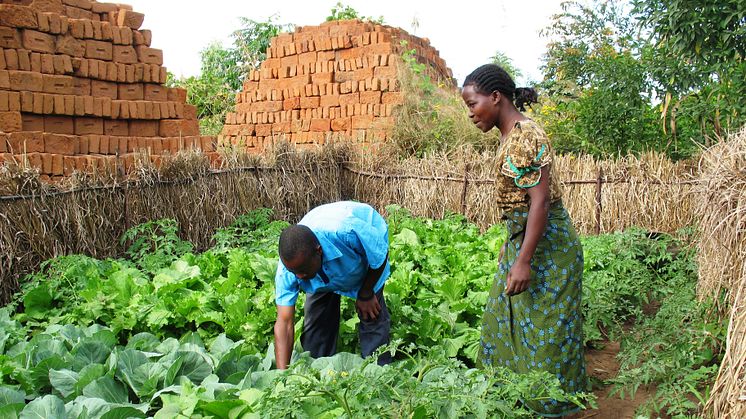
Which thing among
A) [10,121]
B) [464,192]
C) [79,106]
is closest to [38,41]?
[79,106]

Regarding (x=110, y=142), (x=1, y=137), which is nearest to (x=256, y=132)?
(x=110, y=142)

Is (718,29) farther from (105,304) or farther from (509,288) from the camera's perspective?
(105,304)

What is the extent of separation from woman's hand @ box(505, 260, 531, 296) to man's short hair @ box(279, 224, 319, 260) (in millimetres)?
922

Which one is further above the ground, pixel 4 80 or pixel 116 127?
pixel 4 80

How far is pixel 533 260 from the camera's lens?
3006mm

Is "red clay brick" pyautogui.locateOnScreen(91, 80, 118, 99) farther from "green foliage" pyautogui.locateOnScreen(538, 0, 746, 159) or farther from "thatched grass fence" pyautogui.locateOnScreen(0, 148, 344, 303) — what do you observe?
"green foliage" pyautogui.locateOnScreen(538, 0, 746, 159)

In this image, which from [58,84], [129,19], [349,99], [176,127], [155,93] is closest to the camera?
[58,84]

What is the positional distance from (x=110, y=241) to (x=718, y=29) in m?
6.96

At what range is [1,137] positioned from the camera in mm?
6699

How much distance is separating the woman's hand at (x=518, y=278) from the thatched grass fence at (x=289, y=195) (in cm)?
361

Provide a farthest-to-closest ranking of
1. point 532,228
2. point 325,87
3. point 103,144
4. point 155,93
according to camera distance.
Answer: point 325,87 < point 155,93 < point 103,144 < point 532,228

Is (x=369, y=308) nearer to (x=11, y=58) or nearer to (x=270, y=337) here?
(x=270, y=337)

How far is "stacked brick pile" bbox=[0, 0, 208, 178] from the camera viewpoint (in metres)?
7.00

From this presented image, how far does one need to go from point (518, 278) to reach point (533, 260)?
6.8 inches
